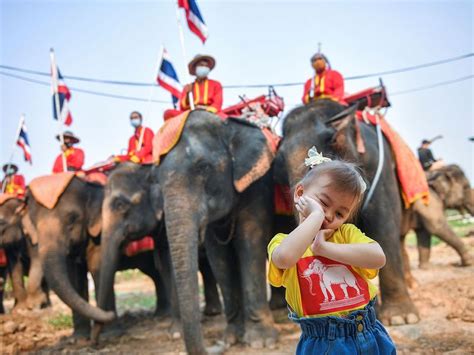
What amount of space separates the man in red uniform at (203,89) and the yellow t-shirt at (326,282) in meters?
6.04

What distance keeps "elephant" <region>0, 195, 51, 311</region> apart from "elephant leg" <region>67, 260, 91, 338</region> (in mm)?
2234

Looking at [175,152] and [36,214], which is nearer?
[175,152]

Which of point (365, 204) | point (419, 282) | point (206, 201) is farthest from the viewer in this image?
point (419, 282)

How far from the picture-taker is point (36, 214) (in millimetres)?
8633

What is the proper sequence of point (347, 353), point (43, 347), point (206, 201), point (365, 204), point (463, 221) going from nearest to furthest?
1. point (347, 353)
2. point (365, 204)
3. point (206, 201)
4. point (43, 347)
5. point (463, 221)

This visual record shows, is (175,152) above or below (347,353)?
above

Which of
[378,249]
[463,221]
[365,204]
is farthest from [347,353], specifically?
[463,221]

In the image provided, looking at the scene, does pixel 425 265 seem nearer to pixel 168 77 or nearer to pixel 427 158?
pixel 427 158

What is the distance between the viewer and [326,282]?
2289 millimetres

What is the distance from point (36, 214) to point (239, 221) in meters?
4.05

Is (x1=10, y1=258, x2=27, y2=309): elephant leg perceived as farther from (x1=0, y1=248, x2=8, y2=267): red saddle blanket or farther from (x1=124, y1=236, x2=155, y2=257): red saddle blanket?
(x1=124, y1=236, x2=155, y2=257): red saddle blanket

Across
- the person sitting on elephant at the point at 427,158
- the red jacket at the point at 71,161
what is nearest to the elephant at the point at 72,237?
the red jacket at the point at 71,161

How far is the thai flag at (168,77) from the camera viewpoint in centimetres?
1137

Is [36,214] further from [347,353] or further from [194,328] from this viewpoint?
[347,353]
